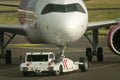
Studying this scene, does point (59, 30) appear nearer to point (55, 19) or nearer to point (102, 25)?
point (55, 19)

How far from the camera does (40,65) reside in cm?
2308

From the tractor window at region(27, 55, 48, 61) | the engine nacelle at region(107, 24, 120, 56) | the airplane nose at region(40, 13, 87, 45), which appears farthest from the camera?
the engine nacelle at region(107, 24, 120, 56)

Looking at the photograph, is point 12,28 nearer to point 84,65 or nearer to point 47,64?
point 84,65

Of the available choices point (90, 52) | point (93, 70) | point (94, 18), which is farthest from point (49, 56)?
point (94, 18)

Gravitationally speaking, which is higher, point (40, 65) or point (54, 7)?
point (54, 7)

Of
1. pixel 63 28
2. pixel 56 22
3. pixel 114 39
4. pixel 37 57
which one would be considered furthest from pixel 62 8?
pixel 114 39

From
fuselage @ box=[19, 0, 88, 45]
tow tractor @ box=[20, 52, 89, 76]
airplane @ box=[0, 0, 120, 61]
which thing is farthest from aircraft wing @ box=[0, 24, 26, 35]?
tow tractor @ box=[20, 52, 89, 76]

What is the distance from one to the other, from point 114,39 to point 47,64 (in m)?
6.72

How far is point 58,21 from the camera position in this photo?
73.7ft

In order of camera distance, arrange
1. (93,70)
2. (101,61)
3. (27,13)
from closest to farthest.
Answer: (93,70) → (27,13) → (101,61)

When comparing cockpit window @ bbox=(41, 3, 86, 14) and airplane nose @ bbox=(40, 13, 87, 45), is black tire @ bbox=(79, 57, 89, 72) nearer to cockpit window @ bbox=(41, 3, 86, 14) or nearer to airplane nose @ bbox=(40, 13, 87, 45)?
airplane nose @ bbox=(40, 13, 87, 45)

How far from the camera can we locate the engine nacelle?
1106 inches

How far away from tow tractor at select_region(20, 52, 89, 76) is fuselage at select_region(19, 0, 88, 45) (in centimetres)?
86

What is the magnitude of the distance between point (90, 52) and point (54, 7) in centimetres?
797
